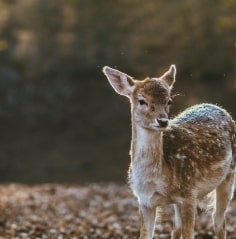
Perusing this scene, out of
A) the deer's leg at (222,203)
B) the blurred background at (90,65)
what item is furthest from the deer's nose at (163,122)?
the blurred background at (90,65)

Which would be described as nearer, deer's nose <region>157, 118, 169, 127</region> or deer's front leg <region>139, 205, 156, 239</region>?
deer's nose <region>157, 118, 169, 127</region>

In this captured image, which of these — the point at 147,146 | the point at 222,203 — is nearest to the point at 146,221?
the point at 147,146

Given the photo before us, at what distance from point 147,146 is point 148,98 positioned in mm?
502

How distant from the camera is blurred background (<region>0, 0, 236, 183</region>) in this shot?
102 ft

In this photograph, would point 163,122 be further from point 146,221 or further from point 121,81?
point 146,221

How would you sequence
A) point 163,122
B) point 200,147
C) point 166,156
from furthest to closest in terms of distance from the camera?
1. point 200,147
2. point 166,156
3. point 163,122

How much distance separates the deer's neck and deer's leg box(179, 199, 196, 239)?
491 mm

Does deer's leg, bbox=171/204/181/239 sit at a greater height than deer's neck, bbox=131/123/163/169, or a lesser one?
lesser

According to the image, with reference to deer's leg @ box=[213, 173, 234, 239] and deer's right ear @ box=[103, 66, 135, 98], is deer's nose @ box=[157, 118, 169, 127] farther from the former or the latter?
deer's leg @ box=[213, 173, 234, 239]

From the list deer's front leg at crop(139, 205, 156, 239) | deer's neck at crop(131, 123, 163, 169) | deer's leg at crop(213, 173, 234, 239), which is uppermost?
deer's neck at crop(131, 123, 163, 169)

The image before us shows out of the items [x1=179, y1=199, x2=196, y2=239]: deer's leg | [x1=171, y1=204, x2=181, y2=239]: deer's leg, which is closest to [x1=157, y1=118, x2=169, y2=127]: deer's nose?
[x1=179, y1=199, x2=196, y2=239]: deer's leg

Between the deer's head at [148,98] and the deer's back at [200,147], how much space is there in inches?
23.7

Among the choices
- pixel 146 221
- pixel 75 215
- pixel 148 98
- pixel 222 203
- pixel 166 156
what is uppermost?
pixel 148 98

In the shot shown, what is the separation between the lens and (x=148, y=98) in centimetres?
811
